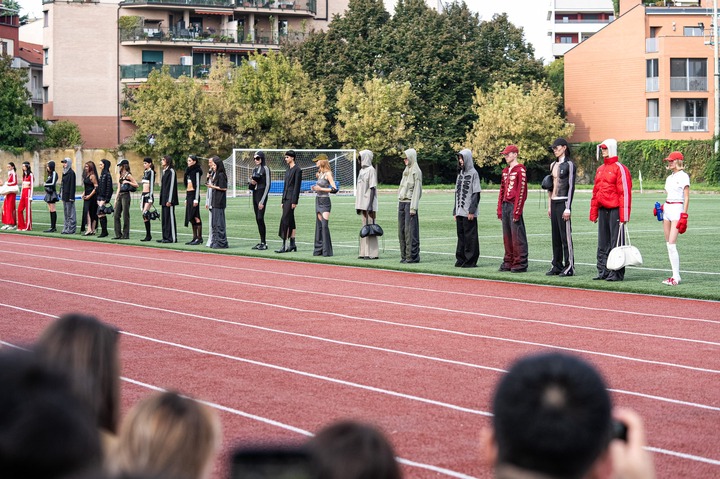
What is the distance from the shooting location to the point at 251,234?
2945 cm

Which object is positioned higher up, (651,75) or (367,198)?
(651,75)

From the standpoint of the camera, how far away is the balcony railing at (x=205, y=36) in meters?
80.8

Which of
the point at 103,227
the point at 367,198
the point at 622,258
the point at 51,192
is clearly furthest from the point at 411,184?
the point at 51,192

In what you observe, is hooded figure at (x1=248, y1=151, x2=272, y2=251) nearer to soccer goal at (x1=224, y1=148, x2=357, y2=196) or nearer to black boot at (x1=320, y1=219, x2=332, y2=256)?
black boot at (x1=320, y1=219, x2=332, y2=256)

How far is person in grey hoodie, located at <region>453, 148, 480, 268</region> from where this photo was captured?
19875 millimetres

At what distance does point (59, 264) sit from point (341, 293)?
22.3 ft

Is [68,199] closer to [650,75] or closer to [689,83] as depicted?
[689,83]

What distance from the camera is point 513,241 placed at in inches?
750

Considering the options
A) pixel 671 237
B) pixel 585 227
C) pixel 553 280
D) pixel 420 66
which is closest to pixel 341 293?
pixel 553 280

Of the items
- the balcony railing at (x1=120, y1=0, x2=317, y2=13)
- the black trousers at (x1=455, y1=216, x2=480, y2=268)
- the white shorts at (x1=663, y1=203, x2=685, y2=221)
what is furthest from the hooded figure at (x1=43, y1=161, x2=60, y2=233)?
the balcony railing at (x1=120, y1=0, x2=317, y2=13)

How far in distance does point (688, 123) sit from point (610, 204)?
6085 cm

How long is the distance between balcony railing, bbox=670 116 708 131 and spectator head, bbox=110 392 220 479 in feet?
250

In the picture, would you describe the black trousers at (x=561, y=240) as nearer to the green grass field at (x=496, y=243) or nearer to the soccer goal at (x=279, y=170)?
the green grass field at (x=496, y=243)

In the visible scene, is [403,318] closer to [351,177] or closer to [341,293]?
[341,293]
